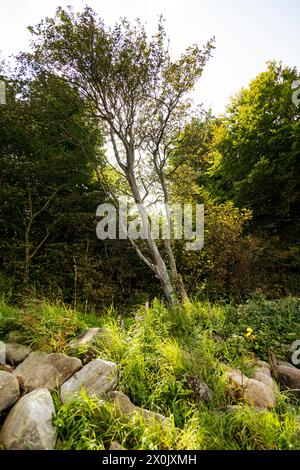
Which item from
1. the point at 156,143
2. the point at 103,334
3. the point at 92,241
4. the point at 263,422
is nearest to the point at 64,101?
the point at 156,143

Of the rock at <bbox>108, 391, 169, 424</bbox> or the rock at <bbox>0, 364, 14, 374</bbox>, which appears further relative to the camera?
the rock at <bbox>0, 364, 14, 374</bbox>

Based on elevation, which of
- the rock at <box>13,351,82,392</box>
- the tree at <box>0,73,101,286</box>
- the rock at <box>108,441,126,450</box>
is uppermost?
the tree at <box>0,73,101,286</box>

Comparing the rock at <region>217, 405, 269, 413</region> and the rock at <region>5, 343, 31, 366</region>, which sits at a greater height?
the rock at <region>5, 343, 31, 366</region>

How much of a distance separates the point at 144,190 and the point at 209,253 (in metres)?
2.49

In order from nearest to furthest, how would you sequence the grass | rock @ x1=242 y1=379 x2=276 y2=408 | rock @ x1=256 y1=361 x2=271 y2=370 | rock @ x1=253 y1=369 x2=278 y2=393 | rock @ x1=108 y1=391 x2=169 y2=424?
1. the grass
2. rock @ x1=108 y1=391 x2=169 y2=424
3. rock @ x1=242 y1=379 x2=276 y2=408
4. rock @ x1=253 y1=369 x2=278 y2=393
5. rock @ x1=256 y1=361 x2=271 y2=370

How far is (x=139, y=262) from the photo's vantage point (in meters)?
7.31

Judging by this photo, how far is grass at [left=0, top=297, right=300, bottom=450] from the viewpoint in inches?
71.2

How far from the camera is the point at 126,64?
515 centimetres

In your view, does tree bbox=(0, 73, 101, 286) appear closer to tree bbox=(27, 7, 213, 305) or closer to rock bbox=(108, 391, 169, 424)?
tree bbox=(27, 7, 213, 305)

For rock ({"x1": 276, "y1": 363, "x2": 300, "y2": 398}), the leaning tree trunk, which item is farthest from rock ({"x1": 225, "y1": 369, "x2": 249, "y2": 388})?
the leaning tree trunk

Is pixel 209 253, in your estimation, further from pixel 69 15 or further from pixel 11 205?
pixel 69 15

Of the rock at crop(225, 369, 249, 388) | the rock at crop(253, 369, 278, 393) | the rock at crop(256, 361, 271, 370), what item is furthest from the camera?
the rock at crop(256, 361, 271, 370)

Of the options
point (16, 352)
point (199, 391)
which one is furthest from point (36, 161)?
point (199, 391)

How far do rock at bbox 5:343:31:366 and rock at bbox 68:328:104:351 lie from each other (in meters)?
0.43
